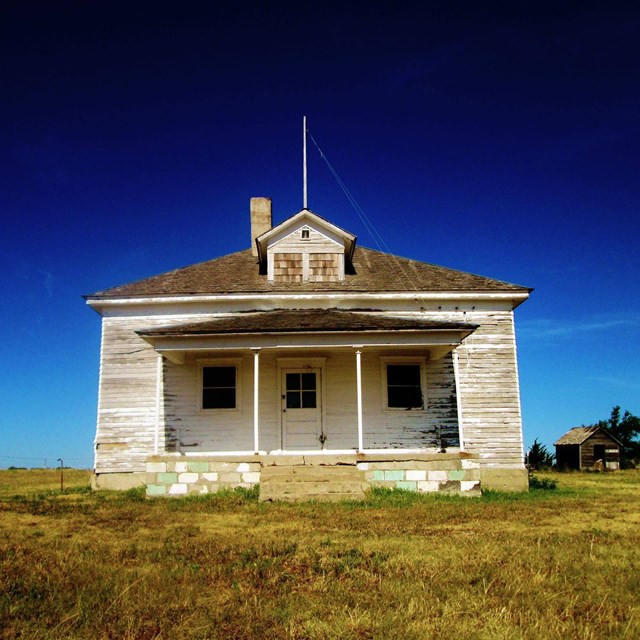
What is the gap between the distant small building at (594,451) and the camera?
34.5 m

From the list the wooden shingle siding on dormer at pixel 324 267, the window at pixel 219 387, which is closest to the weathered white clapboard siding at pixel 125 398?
the window at pixel 219 387

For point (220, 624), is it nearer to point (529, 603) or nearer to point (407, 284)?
point (529, 603)

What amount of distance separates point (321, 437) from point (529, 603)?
12.1 metres

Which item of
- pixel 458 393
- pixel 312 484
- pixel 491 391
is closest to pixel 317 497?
pixel 312 484

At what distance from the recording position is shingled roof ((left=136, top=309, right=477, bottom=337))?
1502cm

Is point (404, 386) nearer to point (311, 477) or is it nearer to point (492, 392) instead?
point (492, 392)

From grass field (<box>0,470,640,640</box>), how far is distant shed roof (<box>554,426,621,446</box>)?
26783 mm

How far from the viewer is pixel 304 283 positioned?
18734 mm

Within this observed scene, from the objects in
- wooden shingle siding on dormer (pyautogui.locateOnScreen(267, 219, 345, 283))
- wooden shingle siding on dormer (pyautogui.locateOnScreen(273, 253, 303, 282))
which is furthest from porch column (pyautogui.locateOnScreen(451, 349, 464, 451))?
wooden shingle siding on dormer (pyautogui.locateOnScreen(273, 253, 303, 282))

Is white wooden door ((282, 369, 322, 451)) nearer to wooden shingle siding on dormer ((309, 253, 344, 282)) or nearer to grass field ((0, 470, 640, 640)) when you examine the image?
wooden shingle siding on dormer ((309, 253, 344, 282))

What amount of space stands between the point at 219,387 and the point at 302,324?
11.5 ft

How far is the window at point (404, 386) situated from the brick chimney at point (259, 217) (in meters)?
7.24

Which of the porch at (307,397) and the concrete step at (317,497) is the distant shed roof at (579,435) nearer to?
the porch at (307,397)

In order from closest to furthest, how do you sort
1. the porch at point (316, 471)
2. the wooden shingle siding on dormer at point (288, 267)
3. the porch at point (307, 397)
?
the porch at point (316, 471), the porch at point (307, 397), the wooden shingle siding on dormer at point (288, 267)
